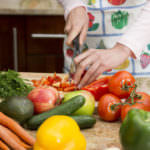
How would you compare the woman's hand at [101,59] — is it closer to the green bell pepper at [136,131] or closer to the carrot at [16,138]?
the carrot at [16,138]

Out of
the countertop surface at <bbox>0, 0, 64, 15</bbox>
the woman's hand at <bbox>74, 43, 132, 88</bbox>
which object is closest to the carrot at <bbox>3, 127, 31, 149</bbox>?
the woman's hand at <bbox>74, 43, 132, 88</bbox>

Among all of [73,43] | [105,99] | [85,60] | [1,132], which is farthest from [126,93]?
[1,132]

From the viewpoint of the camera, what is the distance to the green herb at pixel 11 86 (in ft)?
4.78

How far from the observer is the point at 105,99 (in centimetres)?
127

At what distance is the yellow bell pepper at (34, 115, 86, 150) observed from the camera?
85 centimetres

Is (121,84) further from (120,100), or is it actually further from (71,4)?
(71,4)

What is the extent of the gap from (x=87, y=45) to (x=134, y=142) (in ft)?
3.82

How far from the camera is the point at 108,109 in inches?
49.2

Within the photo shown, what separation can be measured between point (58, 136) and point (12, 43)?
2.10 meters

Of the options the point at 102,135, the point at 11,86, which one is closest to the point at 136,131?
the point at 102,135

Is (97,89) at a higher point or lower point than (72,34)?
lower

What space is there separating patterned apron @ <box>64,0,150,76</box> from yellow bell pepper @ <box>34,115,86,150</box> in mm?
1043

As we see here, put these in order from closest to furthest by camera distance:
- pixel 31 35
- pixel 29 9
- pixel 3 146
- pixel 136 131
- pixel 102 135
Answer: pixel 136 131
pixel 3 146
pixel 102 135
pixel 29 9
pixel 31 35

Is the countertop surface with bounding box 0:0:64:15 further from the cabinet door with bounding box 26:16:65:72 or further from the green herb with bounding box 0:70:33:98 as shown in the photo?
the green herb with bounding box 0:70:33:98
